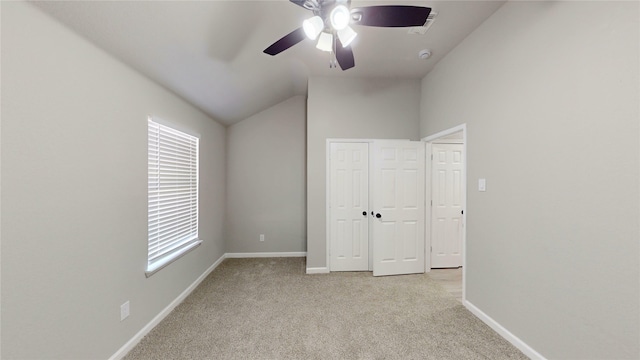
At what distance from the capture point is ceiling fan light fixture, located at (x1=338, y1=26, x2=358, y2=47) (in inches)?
60.5

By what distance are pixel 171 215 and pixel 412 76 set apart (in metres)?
3.67

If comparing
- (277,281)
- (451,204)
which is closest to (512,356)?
(451,204)

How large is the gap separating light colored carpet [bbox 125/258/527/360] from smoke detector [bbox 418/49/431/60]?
9.49 ft

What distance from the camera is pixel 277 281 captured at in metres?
3.11

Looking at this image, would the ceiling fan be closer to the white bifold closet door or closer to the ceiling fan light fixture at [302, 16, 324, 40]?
the ceiling fan light fixture at [302, 16, 324, 40]

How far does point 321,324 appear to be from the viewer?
2178 mm

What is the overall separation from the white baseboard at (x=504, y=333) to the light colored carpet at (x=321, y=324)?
48 mm

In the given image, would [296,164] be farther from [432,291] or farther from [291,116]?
[432,291]

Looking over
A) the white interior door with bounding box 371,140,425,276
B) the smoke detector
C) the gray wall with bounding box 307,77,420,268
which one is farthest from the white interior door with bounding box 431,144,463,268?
the smoke detector

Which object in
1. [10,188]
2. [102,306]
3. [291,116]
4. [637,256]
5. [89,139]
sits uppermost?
[291,116]

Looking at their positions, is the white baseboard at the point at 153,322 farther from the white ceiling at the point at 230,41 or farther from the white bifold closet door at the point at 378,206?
the white ceiling at the point at 230,41

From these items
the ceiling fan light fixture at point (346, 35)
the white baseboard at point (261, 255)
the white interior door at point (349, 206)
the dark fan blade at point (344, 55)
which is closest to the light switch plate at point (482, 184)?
the white interior door at point (349, 206)

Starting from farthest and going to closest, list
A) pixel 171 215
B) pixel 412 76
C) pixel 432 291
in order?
pixel 412 76
pixel 432 291
pixel 171 215

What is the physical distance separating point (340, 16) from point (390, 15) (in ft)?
1.05
